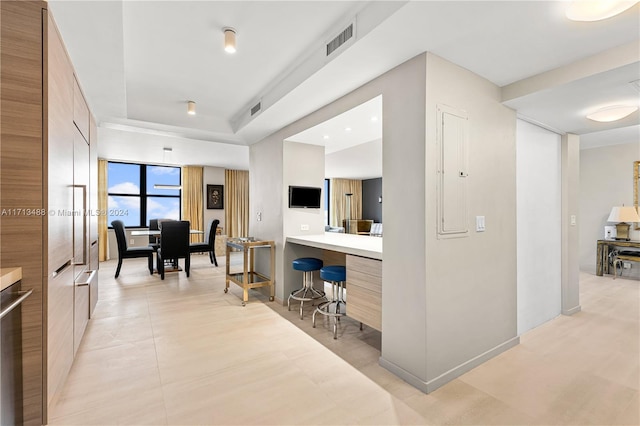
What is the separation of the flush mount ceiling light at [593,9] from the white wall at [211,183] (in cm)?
845

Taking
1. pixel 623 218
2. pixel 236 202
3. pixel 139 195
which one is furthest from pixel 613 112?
pixel 139 195

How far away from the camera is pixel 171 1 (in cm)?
186

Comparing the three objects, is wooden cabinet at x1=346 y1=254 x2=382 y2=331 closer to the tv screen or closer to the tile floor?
the tile floor

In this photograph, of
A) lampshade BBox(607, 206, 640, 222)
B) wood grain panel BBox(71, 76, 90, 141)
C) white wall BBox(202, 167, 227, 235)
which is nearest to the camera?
wood grain panel BBox(71, 76, 90, 141)

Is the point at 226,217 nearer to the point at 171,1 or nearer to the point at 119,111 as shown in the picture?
the point at 119,111

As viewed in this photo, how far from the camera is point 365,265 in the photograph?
2.55 meters

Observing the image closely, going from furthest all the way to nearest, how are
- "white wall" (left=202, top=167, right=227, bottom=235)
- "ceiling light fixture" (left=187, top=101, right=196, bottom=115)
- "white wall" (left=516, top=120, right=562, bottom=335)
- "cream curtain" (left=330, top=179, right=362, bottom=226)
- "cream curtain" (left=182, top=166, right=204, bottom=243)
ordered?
"cream curtain" (left=330, top=179, right=362, bottom=226), "white wall" (left=202, top=167, right=227, bottom=235), "cream curtain" (left=182, top=166, right=204, bottom=243), "ceiling light fixture" (left=187, top=101, right=196, bottom=115), "white wall" (left=516, top=120, right=562, bottom=335)

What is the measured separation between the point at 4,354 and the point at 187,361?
124cm

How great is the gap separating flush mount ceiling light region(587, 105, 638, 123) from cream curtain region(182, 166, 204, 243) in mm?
8267

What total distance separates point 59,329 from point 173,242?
378cm

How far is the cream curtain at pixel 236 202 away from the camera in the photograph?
896cm

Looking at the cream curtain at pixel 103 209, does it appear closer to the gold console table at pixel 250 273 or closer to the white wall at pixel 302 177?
the gold console table at pixel 250 273

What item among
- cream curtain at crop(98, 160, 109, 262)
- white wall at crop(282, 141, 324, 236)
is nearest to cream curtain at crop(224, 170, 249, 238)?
cream curtain at crop(98, 160, 109, 262)

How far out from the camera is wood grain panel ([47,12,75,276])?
5.15 feet
